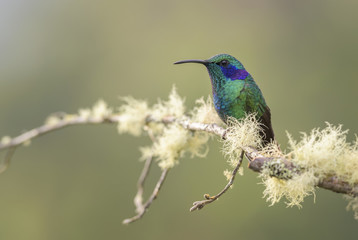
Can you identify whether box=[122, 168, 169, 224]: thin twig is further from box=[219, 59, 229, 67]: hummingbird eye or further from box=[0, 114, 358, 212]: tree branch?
box=[219, 59, 229, 67]: hummingbird eye

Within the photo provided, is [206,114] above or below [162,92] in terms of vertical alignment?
below

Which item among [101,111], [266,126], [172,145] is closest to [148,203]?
[172,145]

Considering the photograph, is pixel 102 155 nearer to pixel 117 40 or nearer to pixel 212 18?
pixel 117 40

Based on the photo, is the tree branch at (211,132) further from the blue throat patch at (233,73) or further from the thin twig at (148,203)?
the blue throat patch at (233,73)

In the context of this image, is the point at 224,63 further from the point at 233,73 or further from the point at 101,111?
the point at 101,111

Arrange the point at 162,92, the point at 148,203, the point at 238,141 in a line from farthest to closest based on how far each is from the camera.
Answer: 1. the point at 162,92
2. the point at 148,203
3. the point at 238,141
